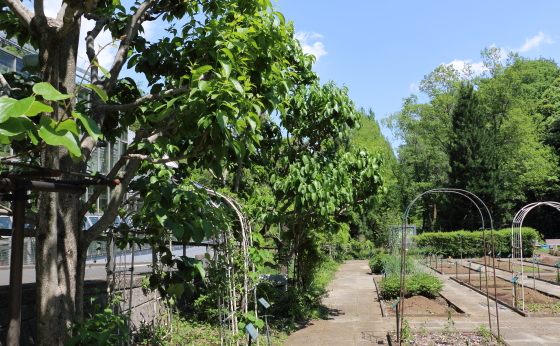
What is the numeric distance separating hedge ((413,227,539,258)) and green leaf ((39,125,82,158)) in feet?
90.7

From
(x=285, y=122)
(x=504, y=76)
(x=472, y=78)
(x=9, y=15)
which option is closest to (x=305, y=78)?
(x=285, y=122)

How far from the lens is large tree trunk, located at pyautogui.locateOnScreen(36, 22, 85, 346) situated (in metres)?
3.05

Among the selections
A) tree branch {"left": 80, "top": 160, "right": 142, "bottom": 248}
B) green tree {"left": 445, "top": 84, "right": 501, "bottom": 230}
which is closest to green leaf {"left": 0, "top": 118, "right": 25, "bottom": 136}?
tree branch {"left": 80, "top": 160, "right": 142, "bottom": 248}

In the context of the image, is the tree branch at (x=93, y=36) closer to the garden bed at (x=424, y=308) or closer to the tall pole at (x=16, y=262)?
the tall pole at (x=16, y=262)

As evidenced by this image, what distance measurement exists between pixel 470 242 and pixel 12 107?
30502 millimetres

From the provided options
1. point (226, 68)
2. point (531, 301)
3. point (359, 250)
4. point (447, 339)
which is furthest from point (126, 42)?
point (359, 250)

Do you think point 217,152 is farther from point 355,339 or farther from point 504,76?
point 504,76

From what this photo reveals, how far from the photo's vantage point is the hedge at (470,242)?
89.7 ft

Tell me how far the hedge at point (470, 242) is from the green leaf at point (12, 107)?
27.8m

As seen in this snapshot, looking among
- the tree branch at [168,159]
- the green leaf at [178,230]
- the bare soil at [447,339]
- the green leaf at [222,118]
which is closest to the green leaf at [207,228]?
the green leaf at [178,230]

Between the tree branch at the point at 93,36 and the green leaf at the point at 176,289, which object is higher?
the tree branch at the point at 93,36

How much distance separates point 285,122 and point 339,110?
1.02 m

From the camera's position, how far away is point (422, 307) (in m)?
10.9

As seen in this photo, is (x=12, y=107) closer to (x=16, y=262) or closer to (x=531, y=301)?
(x=16, y=262)
